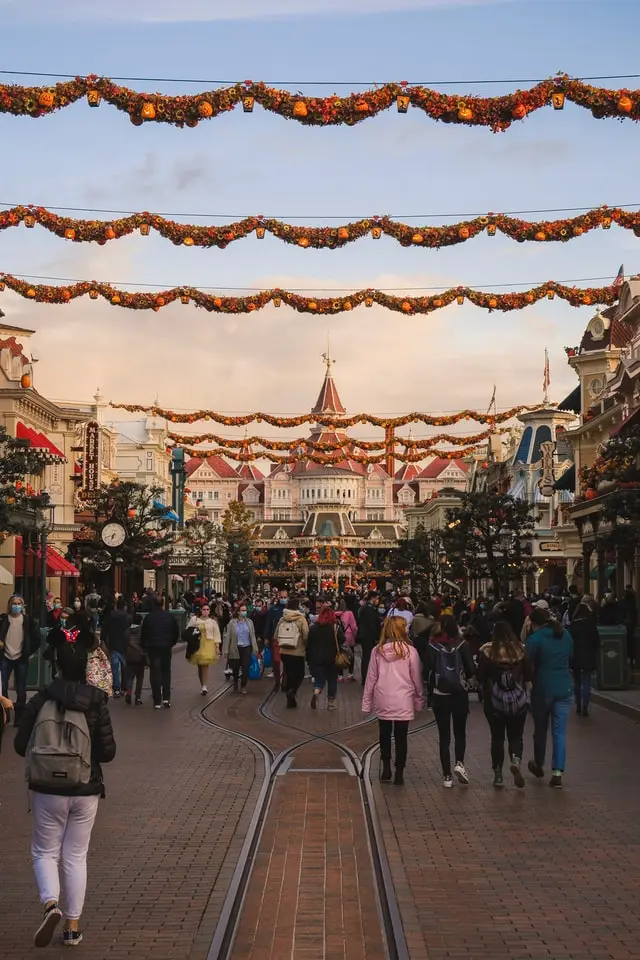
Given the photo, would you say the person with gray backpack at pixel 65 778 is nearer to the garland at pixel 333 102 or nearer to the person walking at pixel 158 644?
the garland at pixel 333 102

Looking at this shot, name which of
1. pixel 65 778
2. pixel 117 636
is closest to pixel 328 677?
pixel 117 636

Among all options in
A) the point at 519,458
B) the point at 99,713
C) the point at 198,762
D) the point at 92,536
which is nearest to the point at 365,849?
the point at 99,713

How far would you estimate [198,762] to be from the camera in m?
14.7

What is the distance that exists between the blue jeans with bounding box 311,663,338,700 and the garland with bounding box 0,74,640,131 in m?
8.78

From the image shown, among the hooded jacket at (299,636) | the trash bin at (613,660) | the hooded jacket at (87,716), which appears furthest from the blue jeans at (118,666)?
the hooded jacket at (87,716)

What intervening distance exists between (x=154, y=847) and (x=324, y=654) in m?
11.7

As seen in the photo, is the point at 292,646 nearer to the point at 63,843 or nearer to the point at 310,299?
the point at 310,299

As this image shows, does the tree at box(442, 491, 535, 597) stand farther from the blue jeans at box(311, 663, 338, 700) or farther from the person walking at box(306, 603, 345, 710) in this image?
the blue jeans at box(311, 663, 338, 700)

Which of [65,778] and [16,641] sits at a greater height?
[16,641]

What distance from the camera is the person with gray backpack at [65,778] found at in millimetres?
7262

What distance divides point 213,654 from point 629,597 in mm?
9647

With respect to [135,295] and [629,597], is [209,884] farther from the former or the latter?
[629,597]

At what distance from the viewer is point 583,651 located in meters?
19.7

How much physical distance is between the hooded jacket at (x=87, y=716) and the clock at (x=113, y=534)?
32034 mm
